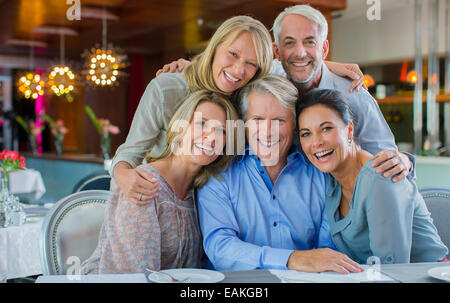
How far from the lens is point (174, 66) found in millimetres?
1418

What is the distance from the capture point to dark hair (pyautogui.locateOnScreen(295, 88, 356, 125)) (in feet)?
4.51

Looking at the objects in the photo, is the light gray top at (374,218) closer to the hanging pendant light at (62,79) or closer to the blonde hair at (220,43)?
the blonde hair at (220,43)

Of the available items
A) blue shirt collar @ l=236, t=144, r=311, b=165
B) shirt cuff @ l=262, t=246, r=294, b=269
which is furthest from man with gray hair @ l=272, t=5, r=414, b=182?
shirt cuff @ l=262, t=246, r=294, b=269

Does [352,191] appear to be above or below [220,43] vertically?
below

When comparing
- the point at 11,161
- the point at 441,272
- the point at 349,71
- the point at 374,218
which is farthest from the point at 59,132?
the point at 441,272

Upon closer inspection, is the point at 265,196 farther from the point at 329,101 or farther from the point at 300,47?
the point at 300,47

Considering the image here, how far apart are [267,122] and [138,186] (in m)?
0.41

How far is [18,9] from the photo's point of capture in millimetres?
5633
